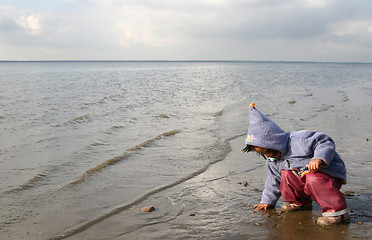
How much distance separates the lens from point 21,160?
6.26m

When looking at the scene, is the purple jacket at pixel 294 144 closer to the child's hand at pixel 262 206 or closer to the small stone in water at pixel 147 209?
the child's hand at pixel 262 206

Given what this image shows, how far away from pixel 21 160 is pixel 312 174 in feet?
16.7

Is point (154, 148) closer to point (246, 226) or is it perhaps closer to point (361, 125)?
point (246, 226)

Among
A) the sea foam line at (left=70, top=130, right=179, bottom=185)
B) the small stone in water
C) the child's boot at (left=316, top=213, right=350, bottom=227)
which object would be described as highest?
the child's boot at (left=316, top=213, right=350, bottom=227)

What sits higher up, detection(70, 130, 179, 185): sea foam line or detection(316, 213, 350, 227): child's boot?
detection(316, 213, 350, 227): child's boot

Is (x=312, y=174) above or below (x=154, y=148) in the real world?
above

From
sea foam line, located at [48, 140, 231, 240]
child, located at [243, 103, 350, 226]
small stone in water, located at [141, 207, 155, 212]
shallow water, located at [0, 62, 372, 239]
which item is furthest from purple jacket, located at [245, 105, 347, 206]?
sea foam line, located at [48, 140, 231, 240]

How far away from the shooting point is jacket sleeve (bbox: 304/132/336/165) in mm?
3186

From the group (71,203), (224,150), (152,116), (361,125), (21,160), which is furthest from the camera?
(152,116)

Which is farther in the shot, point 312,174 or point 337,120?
point 337,120

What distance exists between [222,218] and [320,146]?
1254 mm

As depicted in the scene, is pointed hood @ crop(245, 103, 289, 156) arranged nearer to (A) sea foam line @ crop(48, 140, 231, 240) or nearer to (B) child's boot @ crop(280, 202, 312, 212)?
(B) child's boot @ crop(280, 202, 312, 212)

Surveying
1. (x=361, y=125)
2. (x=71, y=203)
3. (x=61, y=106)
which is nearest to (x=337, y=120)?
(x=361, y=125)

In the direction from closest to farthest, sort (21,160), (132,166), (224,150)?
1. (132,166)
2. (21,160)
3. (224,150)
